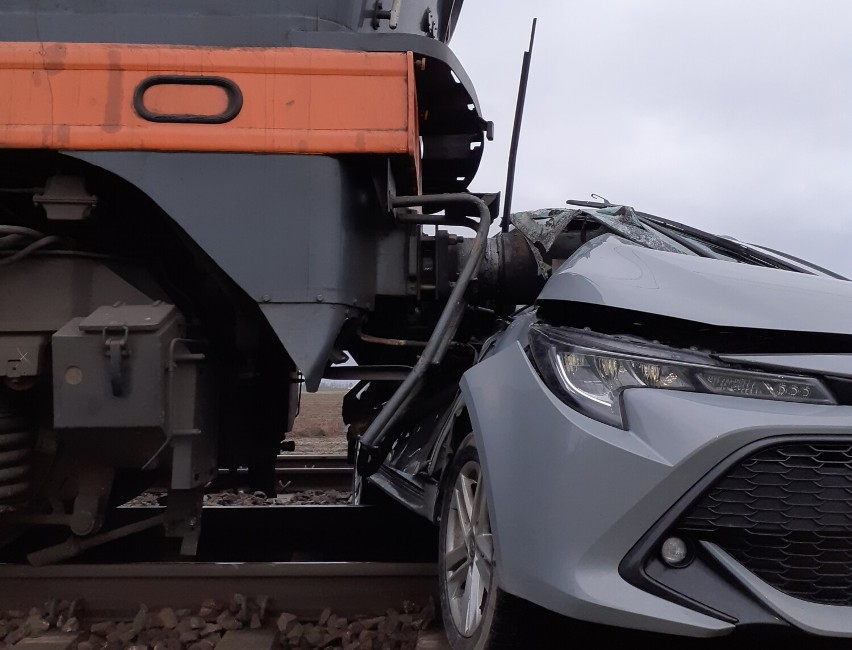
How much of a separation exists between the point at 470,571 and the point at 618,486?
0.84 metres

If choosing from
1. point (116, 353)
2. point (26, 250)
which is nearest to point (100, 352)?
point (116, 353)

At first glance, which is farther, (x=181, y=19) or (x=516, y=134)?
(x=516, y=134)

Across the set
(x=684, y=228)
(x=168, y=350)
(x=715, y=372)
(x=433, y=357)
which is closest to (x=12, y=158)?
(x=168, y=350)

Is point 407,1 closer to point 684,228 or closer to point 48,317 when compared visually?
point 684,228

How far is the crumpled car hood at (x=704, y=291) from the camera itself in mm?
1897

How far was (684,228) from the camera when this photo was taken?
10.9 feet

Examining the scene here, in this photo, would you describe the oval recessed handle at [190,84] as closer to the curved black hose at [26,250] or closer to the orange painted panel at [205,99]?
the orange painted panel at [205,99]

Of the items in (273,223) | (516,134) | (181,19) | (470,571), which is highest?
(181,19)

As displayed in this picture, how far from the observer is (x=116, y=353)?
2.58 meters

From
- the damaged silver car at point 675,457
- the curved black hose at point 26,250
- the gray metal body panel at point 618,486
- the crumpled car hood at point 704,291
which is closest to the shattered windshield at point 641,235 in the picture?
the crumpled car hood at point 704,291

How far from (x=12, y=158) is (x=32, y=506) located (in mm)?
1471

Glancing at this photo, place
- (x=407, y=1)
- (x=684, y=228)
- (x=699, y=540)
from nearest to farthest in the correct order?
(x=699, y=540), (x=684, y=228), (x=407, y=1)

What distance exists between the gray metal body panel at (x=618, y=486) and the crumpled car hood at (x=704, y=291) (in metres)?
0.25

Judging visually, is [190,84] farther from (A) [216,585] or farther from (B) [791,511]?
(B) [791,511]
